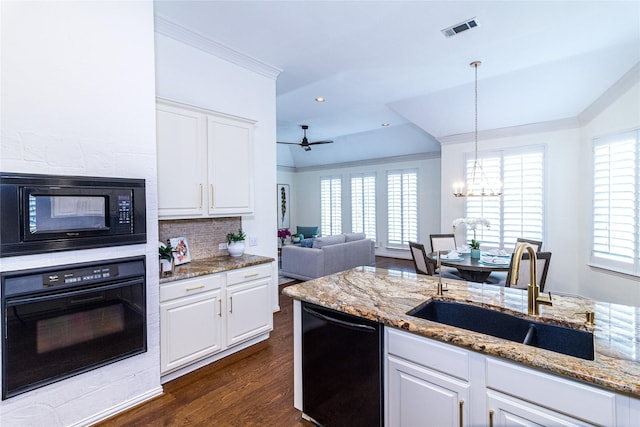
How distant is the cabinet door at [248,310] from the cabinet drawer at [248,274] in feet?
0.15

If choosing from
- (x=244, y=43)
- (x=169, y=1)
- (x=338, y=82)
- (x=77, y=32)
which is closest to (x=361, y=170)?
(x=338, y=82)

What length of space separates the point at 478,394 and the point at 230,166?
2.95m

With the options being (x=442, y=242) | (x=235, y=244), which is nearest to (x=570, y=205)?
(x=442, y=242)

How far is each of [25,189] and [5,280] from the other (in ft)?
1.84

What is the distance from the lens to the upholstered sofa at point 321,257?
5992 millimetres

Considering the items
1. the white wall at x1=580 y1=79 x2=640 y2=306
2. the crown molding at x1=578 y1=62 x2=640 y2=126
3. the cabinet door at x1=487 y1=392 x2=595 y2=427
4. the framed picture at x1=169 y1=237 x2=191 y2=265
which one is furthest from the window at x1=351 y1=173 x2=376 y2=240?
the cabinet door at x1=487 y1=392 x2=595 y2=427

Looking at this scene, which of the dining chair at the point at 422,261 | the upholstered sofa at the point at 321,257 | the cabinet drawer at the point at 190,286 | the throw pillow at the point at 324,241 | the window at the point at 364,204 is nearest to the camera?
the cabinet drawer at the point at 190,286

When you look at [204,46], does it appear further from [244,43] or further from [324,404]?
[324,404]

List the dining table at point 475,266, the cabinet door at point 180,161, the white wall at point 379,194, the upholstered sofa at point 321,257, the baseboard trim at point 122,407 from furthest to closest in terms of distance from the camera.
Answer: the white wall at point 379,194 < the upholstered sofa at point 321,257 < the dining table at point 475,266 < the cabinet door at point 180,161 < the baseboard trim at point 122,407

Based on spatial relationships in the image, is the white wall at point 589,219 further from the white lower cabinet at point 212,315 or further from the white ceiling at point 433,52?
the white lower cabinet at point 212,315

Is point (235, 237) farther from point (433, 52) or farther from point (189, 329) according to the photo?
point (433, 52)

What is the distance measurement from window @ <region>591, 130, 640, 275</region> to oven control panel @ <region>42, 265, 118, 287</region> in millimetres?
5488

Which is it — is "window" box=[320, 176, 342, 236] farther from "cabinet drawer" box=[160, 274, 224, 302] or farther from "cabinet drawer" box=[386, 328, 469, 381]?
"cabinet drawer" box=[386, 328, 469, 381]

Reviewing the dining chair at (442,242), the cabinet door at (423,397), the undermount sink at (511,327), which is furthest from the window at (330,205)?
the cabinet door at (423,397)
